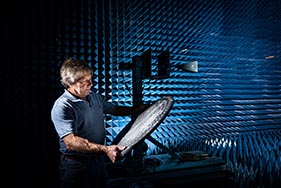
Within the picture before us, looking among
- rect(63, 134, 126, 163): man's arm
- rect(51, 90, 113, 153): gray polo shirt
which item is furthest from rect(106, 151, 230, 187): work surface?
rect(63, 134, 126, 163): man's arm

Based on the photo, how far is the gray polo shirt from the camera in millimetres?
1468

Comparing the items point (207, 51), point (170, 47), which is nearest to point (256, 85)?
point (207, 51)

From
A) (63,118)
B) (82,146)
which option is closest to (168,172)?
(82,146)

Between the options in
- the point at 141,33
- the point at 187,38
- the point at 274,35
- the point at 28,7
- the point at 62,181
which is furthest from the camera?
the point at 274,35

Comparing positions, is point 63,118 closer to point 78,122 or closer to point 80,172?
point 78,122

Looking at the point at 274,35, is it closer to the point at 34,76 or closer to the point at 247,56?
the point at 247,56

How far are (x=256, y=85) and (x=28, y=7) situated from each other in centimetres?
337

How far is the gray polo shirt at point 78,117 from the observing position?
1.47 m

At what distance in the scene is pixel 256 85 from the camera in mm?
3463

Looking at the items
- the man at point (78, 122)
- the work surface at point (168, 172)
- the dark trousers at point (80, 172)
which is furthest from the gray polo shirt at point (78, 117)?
the work surface at point (168, 172)

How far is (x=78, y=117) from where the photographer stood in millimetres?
1591

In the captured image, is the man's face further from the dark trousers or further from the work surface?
the work surface

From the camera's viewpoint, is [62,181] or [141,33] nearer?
[62,181]

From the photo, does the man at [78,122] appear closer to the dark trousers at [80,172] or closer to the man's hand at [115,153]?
the dark trousers at [80,172]
